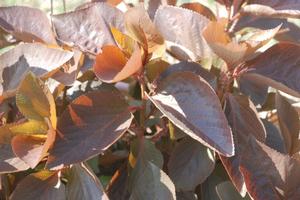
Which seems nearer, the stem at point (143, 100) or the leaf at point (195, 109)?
the leaf at point (195, 109)

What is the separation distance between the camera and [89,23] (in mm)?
771

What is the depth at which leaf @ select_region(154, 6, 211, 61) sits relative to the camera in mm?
751

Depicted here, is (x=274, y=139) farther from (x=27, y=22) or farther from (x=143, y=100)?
(x=27, y=22)

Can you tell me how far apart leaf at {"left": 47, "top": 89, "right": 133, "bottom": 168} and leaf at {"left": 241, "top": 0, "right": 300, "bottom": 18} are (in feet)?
0.86

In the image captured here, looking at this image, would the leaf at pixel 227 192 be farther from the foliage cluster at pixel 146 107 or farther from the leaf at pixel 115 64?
the leaf at pixel 115 64

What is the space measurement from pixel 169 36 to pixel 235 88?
210 millimetres

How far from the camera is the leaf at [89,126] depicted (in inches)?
25.6

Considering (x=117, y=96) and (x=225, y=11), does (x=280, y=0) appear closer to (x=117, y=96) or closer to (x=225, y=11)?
(x=225, y=11)

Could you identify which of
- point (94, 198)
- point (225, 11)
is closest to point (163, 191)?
point (94, 198)

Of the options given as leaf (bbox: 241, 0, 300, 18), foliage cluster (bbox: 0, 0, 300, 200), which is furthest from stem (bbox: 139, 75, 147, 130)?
leaf (bbox: 241, 0, 300, 18)

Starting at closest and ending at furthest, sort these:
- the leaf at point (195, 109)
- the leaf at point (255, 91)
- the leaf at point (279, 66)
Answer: the leaf at point (195, 109), the leaf at point (279, 66), the leaf at point (255, 91)

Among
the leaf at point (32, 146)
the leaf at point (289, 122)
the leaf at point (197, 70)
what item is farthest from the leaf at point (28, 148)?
the leaf at point (289, 122)

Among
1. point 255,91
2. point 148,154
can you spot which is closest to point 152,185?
point 148,154

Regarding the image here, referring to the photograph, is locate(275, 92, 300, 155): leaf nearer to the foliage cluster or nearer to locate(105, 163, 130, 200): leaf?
the foliage cluster
